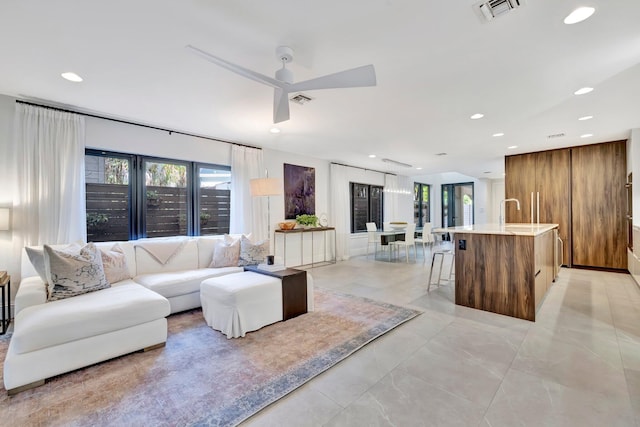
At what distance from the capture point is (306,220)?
6059 millimetres

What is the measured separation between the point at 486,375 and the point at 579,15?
249cm

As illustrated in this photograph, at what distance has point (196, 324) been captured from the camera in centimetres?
299

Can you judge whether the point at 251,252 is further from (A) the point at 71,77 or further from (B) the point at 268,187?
(A) the point at 71,77

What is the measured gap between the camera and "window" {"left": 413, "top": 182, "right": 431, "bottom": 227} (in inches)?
431

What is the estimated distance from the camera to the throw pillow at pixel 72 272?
2.50m

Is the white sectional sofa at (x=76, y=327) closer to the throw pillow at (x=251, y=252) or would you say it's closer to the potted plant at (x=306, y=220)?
the throw pillow at (x=251, y=252)

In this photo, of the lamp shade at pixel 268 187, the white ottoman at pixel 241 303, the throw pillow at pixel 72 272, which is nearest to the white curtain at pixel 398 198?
the lamp shade at pixel 268 187

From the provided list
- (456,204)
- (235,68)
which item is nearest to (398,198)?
(456,204)

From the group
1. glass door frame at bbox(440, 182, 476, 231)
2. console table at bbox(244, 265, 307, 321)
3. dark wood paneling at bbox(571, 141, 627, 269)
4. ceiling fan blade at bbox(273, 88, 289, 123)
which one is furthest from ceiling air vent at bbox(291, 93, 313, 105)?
glass door frame at bbox(440, 182, 476, 231)

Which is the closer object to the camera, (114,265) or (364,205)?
(114,265)

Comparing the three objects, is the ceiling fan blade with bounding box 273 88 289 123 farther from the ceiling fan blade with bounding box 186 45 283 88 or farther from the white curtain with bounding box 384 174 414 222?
the white curtain with bounding box 384 174 414 222

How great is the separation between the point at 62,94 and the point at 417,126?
4.38 meters

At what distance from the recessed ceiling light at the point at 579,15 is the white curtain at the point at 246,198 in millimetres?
4395

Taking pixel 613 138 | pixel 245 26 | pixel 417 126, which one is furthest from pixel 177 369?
pixel 613 138
